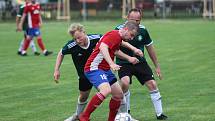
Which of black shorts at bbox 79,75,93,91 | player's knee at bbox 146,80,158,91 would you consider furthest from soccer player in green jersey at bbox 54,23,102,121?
player's knee at bbox 146,80,158,91

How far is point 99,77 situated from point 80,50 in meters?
0.71

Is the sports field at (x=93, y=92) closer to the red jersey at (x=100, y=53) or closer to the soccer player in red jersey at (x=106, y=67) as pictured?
the soccer player in red jersey at (x=106, y=67)

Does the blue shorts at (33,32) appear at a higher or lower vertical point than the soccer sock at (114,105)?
lower

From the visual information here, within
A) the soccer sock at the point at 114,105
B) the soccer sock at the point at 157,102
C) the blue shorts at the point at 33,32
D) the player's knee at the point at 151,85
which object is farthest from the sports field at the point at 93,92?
the soccer sock at the point at 114,105

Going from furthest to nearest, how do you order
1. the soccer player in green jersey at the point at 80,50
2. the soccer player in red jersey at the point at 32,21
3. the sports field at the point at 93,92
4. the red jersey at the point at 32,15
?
the red jersey at the point at 32,15, the soccer player in red jersey at the point at 32,21, the sports field at the point at 93,92, the soccer player in green jersey at the point at 80,50

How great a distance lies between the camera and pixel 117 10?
198ft

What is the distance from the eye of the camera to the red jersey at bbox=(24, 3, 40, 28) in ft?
79.6

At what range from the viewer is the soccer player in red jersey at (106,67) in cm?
952

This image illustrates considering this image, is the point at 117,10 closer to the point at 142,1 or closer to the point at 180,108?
the point at 142,1

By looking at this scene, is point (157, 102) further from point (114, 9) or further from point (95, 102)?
point (114, 9)

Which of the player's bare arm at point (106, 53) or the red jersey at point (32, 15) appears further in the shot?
the red jersey at point (32, 15)

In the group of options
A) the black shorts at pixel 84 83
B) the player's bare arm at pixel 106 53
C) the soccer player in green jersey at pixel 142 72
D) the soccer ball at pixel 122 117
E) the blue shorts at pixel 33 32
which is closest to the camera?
the player's bare arm at pixel 106 53

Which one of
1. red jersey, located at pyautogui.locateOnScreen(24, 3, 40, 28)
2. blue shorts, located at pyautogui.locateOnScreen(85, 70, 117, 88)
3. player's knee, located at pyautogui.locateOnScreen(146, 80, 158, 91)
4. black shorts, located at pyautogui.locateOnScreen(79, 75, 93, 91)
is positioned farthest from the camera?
red jersey, located at pyautogui.locateOnScreen(24, 3, 40, 28)

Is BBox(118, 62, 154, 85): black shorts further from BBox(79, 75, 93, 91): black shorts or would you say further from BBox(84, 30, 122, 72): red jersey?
BBox(84, 30, 122, 72): red jersey
